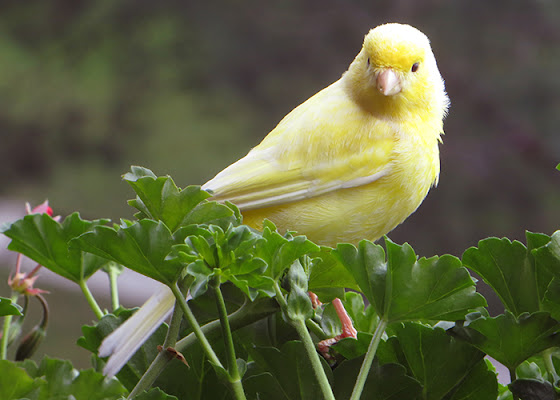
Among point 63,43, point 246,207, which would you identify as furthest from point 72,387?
point 63,43

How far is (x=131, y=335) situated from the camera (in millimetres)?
523

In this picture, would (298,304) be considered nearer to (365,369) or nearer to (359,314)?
(365,369)

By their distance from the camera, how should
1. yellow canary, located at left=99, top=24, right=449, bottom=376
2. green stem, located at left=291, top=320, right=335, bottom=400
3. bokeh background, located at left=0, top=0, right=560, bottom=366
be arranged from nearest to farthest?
green stem, located at left=291, top=320, right=335, bottom=400, yellow canary, located at left=99, top=24, right=449, bottom=376, bokeh background, located at left=0, top=0, right=560, bottom=366

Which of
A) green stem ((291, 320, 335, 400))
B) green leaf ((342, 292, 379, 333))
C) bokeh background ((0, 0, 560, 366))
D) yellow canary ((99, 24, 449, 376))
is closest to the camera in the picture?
green stem ((291, 320, 335, 400))

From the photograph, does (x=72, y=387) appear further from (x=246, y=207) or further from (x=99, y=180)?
(x=99, y=180)

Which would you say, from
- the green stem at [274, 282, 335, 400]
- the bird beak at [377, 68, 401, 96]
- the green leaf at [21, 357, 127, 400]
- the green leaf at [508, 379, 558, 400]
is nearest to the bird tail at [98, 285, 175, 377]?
the green leaf at [21, 357, 127, 400]

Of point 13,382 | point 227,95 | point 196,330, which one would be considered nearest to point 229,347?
point 196,330

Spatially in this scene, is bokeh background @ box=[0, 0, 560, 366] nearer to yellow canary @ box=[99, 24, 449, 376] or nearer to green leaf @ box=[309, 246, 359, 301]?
yellow canary @ box=[99, 24, 449, 376]

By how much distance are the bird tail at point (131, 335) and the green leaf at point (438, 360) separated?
0.60 feet

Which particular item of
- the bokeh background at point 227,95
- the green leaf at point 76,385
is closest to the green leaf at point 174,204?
the green leaf at point 76,385

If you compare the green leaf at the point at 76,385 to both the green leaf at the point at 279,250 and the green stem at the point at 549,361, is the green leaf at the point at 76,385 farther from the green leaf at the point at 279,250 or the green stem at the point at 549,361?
the green stem at the point at 549,361

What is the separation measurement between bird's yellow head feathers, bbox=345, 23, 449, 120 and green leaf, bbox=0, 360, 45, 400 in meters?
0.53

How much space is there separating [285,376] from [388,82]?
47 centimetres

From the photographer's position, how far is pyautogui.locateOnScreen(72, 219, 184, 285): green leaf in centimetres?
42
